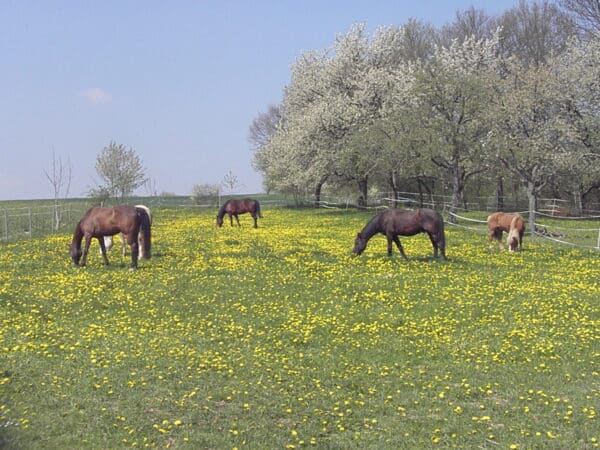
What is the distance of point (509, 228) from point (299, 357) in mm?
16529

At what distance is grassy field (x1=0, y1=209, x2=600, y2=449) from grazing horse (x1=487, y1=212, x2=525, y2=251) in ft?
15.6

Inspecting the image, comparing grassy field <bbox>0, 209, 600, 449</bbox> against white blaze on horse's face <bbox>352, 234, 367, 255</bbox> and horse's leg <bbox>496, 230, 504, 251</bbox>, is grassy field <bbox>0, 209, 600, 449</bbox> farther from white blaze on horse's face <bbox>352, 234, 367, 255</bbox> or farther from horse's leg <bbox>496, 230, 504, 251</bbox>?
horse's leg <bbox>496, 230, 504, 251</bbox>

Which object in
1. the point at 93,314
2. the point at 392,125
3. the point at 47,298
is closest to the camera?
the point at 93,314

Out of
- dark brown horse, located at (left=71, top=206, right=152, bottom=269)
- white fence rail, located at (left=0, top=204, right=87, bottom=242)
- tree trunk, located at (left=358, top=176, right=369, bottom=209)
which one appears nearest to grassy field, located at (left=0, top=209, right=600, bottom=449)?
dark brown horse, located at (left=71, top=206, right=152, bottom=269)

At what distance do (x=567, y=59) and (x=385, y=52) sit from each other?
1681cm

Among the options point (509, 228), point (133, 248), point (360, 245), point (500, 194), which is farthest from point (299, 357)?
point (500, 194)

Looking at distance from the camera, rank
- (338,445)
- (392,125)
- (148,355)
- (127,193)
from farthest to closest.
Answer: (127,193) → (392,125) → (148,355) → (338,445)

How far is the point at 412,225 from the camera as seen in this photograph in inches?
799

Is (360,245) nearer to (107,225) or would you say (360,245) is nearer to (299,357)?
(107,225)

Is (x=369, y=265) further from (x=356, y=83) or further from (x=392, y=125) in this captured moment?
(x=356, y=83)

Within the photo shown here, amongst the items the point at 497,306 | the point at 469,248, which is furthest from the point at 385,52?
the point at 497,306

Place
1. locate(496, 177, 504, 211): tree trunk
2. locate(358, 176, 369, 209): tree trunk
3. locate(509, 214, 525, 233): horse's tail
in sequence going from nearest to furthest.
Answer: locate(509, 214, 525, 233): horse's tail
locate(496, 177, 504, 211): tree trunk
locate(358, 176, 369, 209): tree trunk

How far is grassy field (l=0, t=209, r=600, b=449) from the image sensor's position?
6.81 meters

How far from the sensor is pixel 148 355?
947cm
